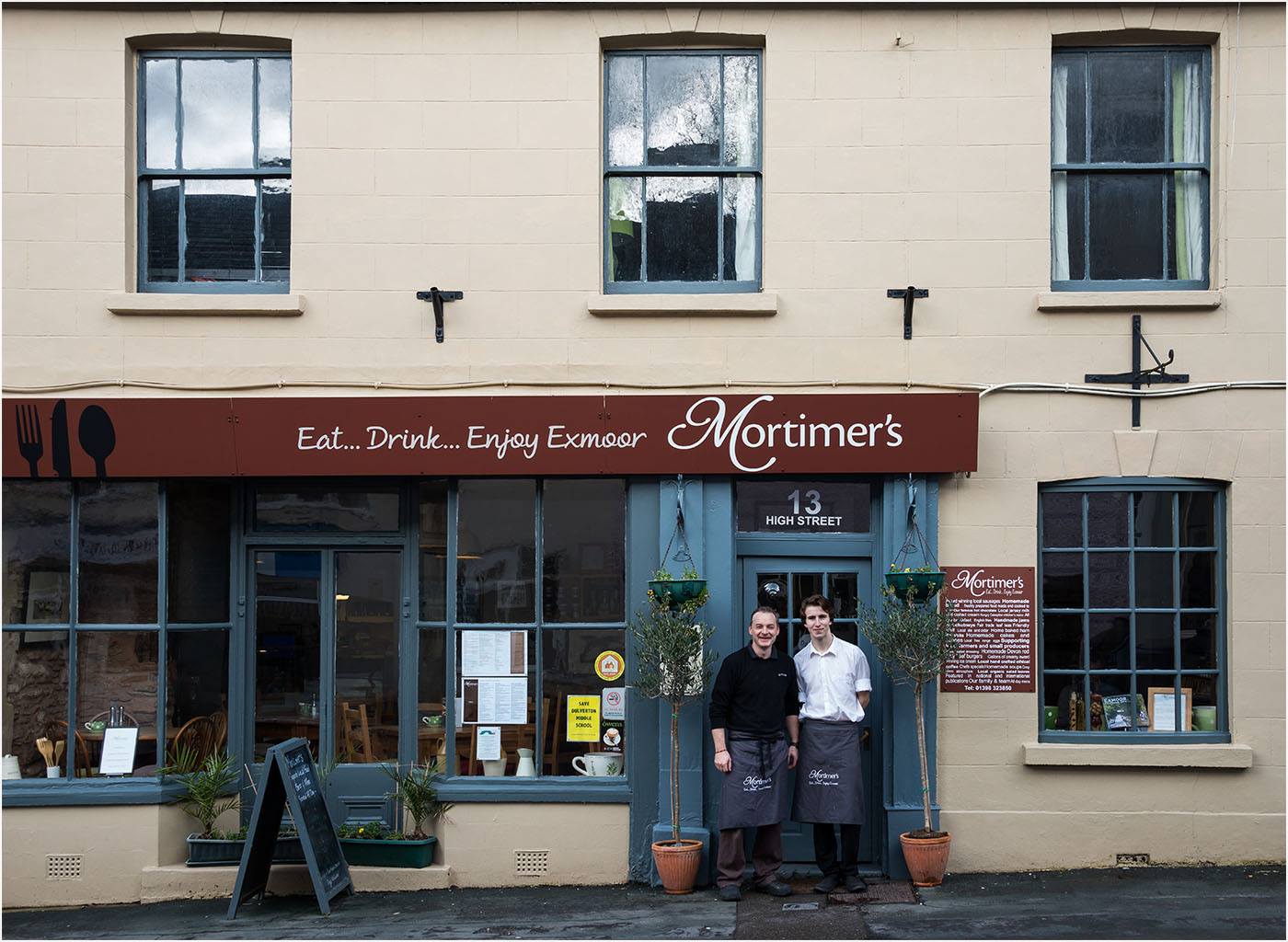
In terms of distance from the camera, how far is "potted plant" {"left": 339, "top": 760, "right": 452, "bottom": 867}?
10.1 m

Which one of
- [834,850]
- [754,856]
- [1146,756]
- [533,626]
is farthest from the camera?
[533,626]

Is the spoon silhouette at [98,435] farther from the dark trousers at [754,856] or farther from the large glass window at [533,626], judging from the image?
the dark trousers at [754,856]

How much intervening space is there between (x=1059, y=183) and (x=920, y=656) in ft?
11.6

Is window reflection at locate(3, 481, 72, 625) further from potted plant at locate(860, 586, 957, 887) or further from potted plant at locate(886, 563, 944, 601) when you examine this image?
potted plant at locate(886, 563, 944, 601)

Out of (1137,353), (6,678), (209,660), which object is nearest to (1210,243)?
(1137,353)

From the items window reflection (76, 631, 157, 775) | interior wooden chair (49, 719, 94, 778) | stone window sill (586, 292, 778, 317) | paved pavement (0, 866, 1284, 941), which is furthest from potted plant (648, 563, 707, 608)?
interior wooden chair (49, 719, 94, 778)

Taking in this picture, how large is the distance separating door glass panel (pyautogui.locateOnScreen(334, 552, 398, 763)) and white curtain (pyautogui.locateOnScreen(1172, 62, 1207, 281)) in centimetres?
603

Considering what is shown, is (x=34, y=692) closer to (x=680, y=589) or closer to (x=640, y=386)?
(x=680, y=589)

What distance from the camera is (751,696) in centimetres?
955

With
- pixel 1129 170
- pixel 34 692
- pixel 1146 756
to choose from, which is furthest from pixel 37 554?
pixel 1129 170

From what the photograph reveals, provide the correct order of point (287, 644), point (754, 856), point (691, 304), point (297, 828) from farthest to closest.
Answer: point (287, 644) → point (691, 304) → point (754, 856) → point (297, 828)

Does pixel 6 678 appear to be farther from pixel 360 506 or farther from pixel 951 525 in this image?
pixel 951 525

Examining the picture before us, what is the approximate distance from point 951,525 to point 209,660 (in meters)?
5.36

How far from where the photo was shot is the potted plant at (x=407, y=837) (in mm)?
10117
